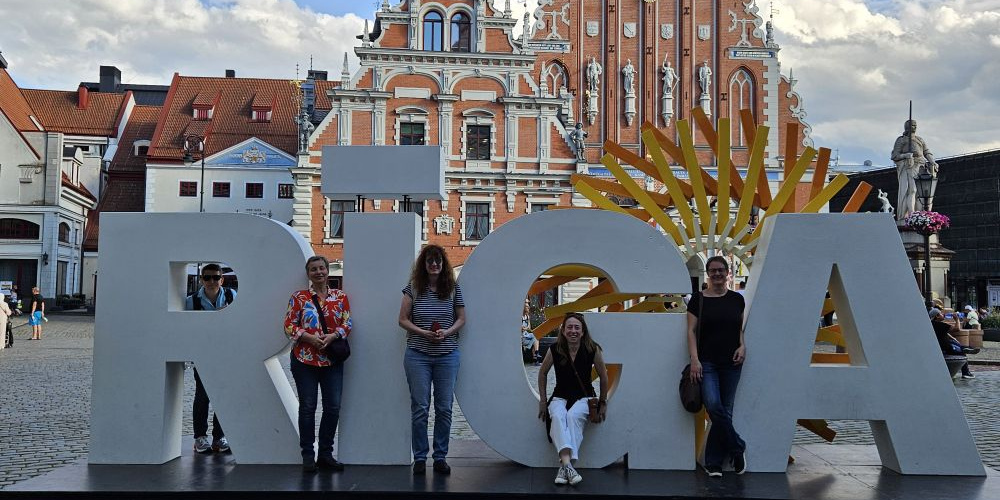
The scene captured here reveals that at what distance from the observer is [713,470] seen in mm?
6406

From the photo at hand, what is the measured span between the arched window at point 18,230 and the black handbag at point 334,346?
37.2 m

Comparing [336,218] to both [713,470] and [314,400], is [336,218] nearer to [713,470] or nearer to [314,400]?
[314,400]

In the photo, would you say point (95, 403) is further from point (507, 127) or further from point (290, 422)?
point (507, 127)

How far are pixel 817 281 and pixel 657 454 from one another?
1705 millimetres

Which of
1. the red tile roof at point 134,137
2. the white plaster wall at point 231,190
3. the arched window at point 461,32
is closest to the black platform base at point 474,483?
the arched window at point 461,32

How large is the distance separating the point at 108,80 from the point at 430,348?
5539 centimetres

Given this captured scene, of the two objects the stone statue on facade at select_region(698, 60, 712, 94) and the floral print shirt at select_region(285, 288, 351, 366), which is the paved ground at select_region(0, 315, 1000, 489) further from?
the stone statue on facade at select_region(698, 60, 712, 94)

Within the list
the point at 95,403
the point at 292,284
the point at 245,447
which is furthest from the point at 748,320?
the point at 95,403

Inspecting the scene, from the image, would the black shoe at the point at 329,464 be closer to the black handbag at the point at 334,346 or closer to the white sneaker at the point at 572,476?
the black handbag at the point at 334,346

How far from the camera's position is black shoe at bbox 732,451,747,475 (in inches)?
254

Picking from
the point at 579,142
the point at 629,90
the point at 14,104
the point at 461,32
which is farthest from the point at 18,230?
the point at 629,90

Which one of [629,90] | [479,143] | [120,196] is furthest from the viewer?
[120,196]

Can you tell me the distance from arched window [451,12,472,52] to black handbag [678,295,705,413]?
2703 centimetres

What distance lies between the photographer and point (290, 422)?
675cm
